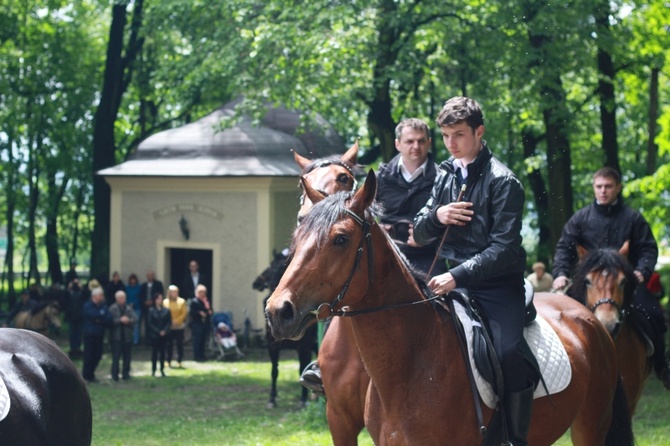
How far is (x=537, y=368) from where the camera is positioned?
5.54 m

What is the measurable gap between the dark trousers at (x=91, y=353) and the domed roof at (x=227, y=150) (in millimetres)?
7523

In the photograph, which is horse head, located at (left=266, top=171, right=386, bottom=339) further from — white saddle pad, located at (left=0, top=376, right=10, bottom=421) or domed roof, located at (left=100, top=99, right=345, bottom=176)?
domed roof, located at (left=100, top=99, right=345, bottom=176)

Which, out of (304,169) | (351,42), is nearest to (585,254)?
(304,169)

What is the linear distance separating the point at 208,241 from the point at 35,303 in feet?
22.8

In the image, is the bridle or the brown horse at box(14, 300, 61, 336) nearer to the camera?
the bridle

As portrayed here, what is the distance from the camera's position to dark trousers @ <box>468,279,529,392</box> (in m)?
5.35

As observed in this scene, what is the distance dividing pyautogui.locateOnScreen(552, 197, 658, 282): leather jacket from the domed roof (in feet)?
55.3

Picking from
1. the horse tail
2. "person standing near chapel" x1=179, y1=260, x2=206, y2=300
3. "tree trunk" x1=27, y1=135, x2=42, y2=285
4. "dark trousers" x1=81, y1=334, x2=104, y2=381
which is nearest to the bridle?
the horse tail

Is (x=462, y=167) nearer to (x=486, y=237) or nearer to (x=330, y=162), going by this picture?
(x=486, y=237)

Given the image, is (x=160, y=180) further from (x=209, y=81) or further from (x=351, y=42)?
(x=351, y=42)

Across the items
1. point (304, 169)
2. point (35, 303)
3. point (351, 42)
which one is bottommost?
point (35, 303)

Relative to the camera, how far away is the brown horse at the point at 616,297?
28.5 ft

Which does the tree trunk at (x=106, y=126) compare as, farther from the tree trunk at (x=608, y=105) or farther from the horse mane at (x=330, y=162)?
the horse mane at (x=330, y=162)

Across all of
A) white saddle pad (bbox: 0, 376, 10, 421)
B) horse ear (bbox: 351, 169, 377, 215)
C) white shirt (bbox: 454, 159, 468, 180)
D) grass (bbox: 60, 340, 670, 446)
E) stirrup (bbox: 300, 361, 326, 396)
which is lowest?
grass (bbox: 60, 340, 670, 446)
